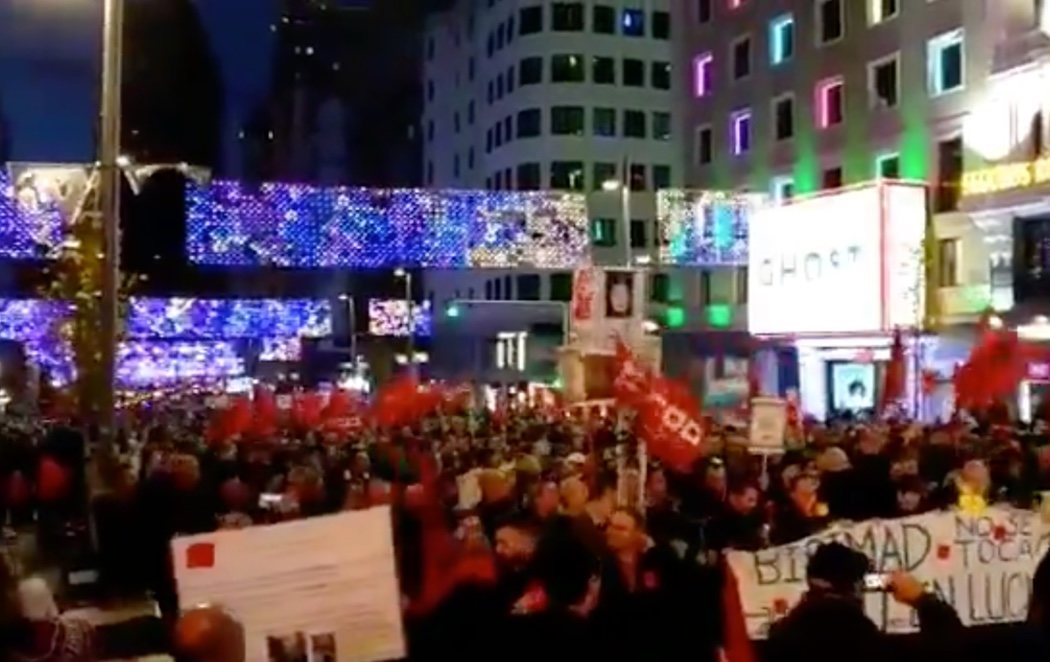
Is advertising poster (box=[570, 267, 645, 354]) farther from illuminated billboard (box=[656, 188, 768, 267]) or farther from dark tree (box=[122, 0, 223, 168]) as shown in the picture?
dark tree (box=[122, 0, 223, 168])

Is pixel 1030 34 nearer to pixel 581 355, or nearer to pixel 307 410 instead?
pixel 307 410

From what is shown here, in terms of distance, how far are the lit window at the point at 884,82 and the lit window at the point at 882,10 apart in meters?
1.06

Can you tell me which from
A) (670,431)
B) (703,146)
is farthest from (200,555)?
(703,146)

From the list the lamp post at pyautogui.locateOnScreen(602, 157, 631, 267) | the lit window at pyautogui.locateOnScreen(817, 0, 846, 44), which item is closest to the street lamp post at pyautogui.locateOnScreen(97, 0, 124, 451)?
the lamp post at pyautogui.locateOnScreen(602, 157, 631, 267)

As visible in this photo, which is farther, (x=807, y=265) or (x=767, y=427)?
(x=807, y=265)

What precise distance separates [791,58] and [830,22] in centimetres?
227

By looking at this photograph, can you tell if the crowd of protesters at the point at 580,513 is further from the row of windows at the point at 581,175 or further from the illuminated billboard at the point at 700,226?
the row of windows at the point at 581,175

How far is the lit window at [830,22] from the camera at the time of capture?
45656 millimetres

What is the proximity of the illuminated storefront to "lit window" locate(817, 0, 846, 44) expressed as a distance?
7430 millimetres

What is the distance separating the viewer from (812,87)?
4712 centimetres

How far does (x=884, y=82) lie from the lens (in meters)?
43.6

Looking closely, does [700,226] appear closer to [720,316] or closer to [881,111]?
[881,111]

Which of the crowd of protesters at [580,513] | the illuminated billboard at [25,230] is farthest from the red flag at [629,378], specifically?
the illuminated billboard at [25,230]

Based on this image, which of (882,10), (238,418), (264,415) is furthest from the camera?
(882,10)
